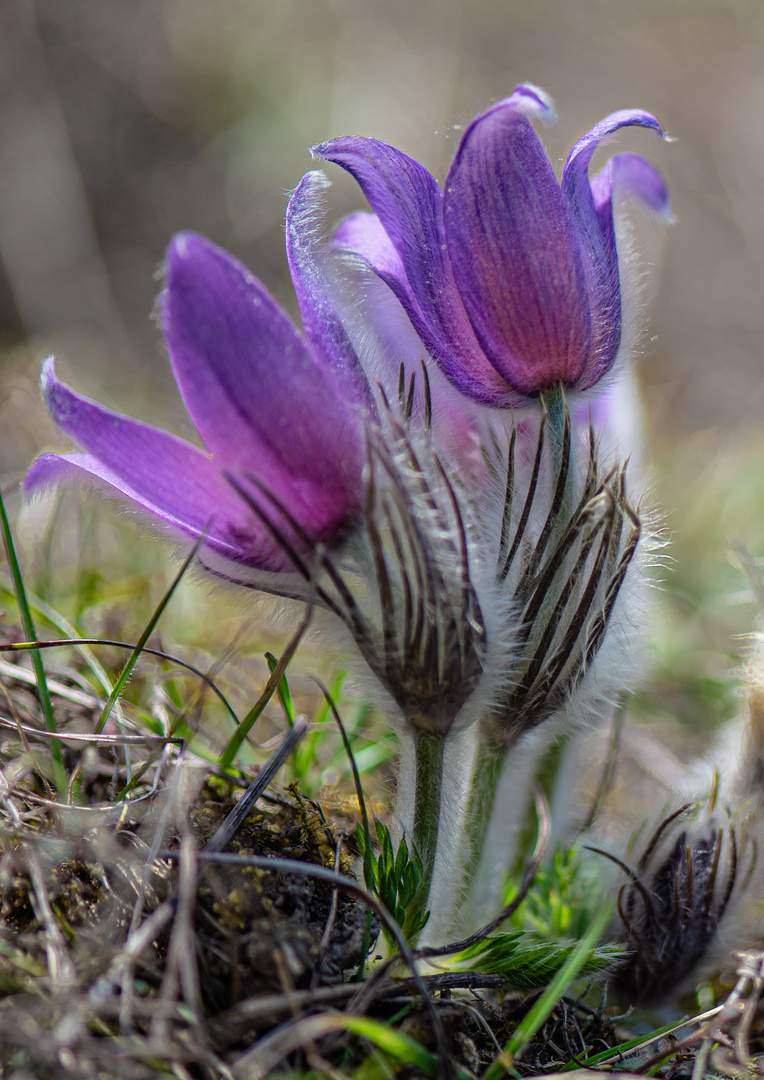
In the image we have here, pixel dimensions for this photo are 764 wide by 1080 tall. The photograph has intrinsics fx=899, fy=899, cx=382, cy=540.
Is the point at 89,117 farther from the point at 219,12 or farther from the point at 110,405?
the point at 110,405

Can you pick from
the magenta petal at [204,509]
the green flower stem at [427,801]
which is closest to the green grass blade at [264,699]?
the magenta petal at [204,509]

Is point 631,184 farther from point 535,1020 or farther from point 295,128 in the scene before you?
point 295,128

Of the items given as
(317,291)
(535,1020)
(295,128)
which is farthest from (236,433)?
(295,128)

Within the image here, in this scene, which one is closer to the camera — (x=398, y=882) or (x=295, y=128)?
(x=398, y=882)

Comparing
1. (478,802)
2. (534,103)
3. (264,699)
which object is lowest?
(478,802)

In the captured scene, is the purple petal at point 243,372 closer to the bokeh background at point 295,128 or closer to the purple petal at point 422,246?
the purple petal at point 422,246
